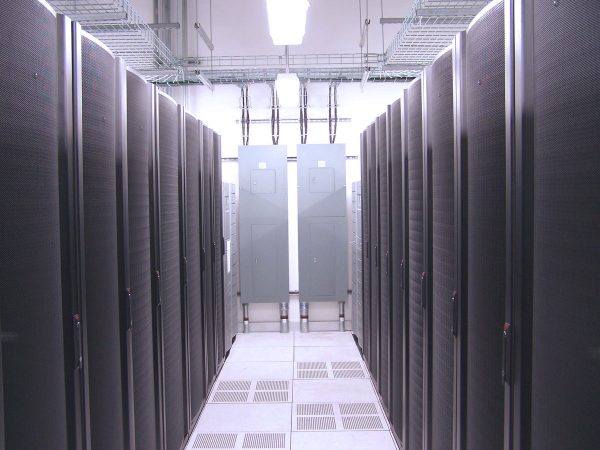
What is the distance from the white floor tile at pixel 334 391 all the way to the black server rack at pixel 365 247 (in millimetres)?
313

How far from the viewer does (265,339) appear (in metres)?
5.15

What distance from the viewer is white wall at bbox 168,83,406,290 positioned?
5547 millimetres

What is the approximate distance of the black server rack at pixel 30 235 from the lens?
0.97 metres

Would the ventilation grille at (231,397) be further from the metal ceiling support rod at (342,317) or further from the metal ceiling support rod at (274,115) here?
the metal ceiling support rod at (274,115)

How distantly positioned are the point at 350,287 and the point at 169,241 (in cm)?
339

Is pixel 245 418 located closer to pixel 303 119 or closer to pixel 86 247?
pixel 86 247

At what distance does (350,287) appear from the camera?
5488 millimetres

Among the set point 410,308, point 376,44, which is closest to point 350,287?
point 376,44

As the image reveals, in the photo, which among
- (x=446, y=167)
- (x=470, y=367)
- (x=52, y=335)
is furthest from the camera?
(x=446, y=167)

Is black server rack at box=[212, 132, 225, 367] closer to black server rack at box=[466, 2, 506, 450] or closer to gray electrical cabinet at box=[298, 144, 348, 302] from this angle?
gray electrical cabinet at box=[298, 144, 348, 302]

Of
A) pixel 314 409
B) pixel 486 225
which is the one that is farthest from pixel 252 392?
pixel 486 225

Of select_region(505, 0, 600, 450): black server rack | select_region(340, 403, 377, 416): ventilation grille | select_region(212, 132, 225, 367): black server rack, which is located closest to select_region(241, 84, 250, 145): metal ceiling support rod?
select_region(212, 132, 225, 367): black server rack

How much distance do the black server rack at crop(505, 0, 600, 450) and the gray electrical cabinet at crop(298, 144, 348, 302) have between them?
4165 mm

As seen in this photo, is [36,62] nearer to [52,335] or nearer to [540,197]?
[52,335]
